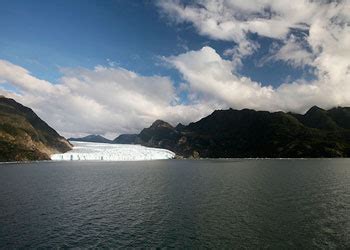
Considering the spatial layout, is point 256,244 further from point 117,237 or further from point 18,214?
point 18,214

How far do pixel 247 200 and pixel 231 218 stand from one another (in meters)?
21.7

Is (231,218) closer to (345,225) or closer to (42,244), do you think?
(345,225)

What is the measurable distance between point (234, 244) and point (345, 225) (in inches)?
950

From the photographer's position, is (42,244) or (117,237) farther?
(117,237)

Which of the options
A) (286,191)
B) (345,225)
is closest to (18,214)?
(345,225)

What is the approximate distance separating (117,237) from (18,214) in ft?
93.7

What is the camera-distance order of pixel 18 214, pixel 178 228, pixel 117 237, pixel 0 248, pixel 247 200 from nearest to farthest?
pixel 0 248 < pixel 117 237 < pixel 178 228 < pixel 18 214 < pixel 247 200

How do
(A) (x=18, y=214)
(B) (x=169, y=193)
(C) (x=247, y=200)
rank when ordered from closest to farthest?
(A) (x=18, y=214), (C) (x=247, y=200), (B) (x=169, y=193)

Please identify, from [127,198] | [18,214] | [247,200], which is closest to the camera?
[18,214]

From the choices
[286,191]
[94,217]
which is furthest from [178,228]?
[286,191]

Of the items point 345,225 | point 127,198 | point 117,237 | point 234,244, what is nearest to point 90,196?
point 127,198

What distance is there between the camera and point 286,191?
100375mm

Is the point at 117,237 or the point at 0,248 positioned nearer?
the point at 0,248

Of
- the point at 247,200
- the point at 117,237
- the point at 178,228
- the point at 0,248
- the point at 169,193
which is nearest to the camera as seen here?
the point at 0,248
